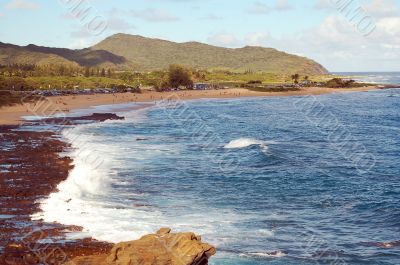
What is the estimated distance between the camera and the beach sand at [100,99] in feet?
266

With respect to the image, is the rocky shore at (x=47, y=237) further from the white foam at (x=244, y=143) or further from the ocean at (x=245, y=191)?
the white foam at (x=244, y=143)

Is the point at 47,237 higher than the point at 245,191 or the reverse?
higher

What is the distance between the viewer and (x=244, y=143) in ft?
177

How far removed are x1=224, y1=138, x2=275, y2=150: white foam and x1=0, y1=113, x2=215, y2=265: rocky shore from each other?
18.0 meters

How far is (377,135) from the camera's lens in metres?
63.8

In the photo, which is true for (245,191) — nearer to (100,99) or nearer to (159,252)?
(159,252)

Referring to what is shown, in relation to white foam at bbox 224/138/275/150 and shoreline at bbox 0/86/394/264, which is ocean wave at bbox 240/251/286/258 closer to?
shoreline at bbox 0/86/394/264

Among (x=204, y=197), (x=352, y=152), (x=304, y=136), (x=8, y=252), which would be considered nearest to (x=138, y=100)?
(x=304, y=136)

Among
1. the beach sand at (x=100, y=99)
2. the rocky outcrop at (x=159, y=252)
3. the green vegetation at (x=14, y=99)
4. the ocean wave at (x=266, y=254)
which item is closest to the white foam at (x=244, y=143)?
the beach sand at (x=100, y=99)

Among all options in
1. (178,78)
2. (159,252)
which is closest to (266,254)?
(159,252)

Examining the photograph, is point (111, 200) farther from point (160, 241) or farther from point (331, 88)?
point (331, 88)

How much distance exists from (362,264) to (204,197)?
38.9 ft

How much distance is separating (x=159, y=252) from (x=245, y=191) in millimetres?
17275

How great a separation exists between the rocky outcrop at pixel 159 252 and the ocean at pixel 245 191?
3.89 m
